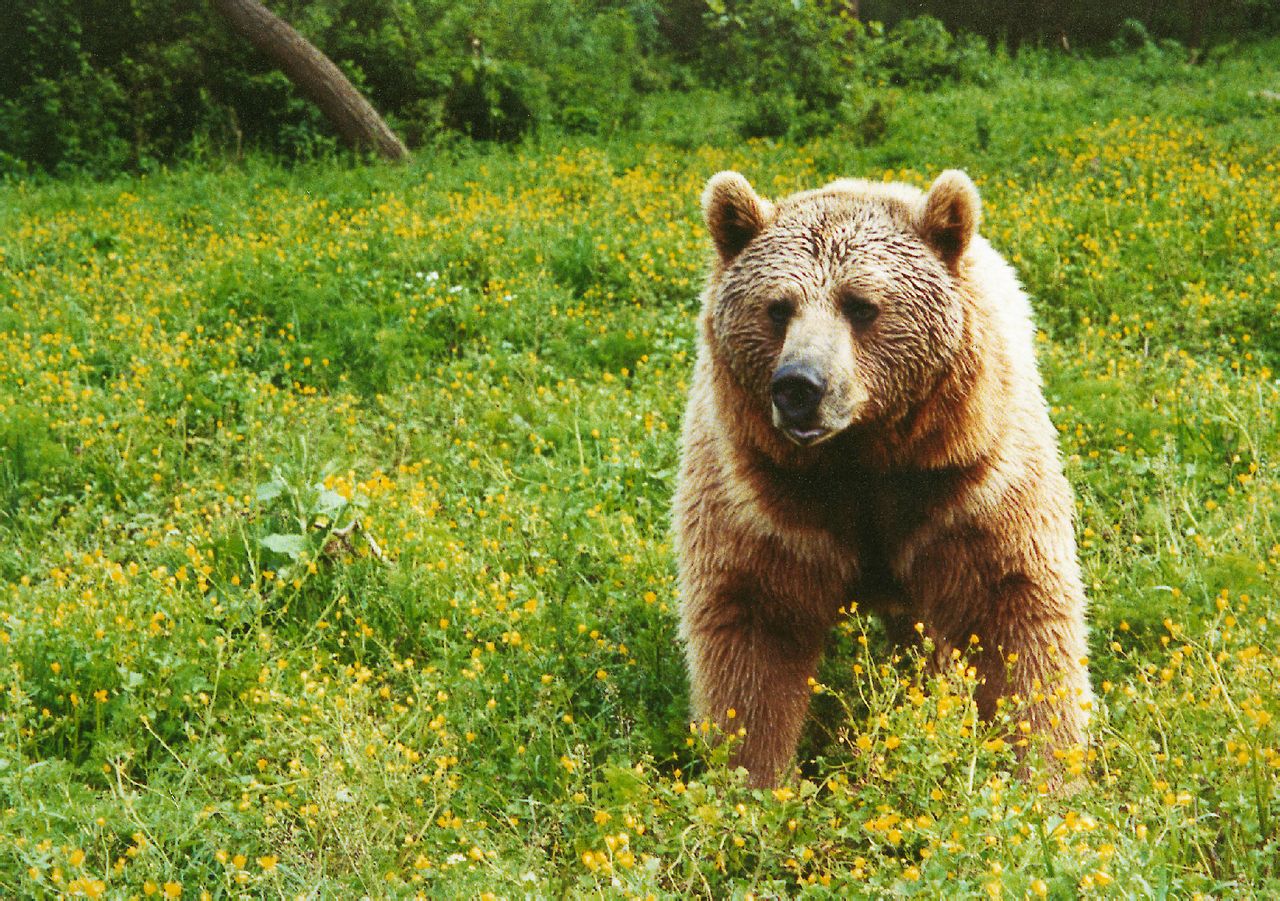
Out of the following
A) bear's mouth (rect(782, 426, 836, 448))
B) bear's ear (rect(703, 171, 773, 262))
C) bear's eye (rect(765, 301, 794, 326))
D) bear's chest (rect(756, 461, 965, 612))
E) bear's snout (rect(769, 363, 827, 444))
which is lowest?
bear's chest (rect(756, 461, 965, 612))

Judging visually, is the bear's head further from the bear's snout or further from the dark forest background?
the dark forest background

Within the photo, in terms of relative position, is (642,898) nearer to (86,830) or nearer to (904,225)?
(86,830)

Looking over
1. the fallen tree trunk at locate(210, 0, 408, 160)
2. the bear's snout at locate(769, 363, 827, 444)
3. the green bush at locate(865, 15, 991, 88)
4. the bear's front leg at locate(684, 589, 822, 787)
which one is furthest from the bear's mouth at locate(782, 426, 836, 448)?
the green bush at locate(865, 15, 991, 88)

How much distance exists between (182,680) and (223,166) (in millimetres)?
9430

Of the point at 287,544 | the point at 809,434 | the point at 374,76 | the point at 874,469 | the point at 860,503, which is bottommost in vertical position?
the point at 287,544

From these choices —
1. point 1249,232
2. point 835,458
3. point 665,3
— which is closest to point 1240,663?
point 835,458

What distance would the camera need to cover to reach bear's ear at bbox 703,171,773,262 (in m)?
3.66

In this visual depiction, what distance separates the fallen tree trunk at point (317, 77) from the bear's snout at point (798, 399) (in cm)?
1004

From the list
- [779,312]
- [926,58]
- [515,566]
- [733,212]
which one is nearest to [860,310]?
[779,312]

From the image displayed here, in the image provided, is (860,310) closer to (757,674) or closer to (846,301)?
(846,301)

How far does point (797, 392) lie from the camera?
10.5 ft

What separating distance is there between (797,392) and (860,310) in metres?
0.41

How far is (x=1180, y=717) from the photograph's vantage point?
3203 millimetres

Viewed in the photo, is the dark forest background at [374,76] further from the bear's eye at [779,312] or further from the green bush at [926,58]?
the bear's eye at [779,312]
